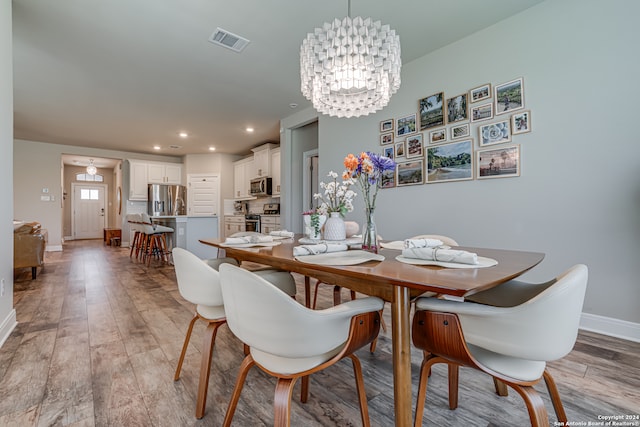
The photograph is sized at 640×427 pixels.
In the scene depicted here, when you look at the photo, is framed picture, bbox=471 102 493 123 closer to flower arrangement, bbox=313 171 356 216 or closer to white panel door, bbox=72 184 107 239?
flower arrangement, bbox=313 171 356 216

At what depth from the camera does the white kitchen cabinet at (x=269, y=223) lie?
5865 millimetres

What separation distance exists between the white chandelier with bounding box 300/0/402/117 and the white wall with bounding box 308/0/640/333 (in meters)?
1.24

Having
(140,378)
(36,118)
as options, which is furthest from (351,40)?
(36,118)

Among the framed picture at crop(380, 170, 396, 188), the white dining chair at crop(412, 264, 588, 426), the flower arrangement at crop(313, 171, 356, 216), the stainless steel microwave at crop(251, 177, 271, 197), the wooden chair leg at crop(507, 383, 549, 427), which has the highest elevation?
the stainless steel microwave at crop(251, 177, 271, 197)

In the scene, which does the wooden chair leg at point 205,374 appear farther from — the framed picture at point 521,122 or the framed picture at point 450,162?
the framed picture at point 521,122

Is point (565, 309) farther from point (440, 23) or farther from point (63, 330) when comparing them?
point (63, 330)

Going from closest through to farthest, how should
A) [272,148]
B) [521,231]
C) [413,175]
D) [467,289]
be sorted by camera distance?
[467,289], [521,231], [413,175], [272,148]

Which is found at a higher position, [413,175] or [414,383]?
[413,175]

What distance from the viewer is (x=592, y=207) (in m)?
2.11

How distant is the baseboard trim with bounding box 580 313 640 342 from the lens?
198cm

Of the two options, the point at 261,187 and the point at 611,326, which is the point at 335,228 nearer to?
the point at 611,326

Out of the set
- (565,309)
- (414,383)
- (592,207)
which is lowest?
(414,383)

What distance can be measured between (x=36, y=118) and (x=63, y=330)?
489 cm

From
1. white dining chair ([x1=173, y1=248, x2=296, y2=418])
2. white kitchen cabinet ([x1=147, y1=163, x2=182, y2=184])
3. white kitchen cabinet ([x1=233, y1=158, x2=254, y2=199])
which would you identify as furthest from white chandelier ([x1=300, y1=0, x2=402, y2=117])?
white kitchen cabinet ([x1=147, y1=163, x2=182, y2=184])
